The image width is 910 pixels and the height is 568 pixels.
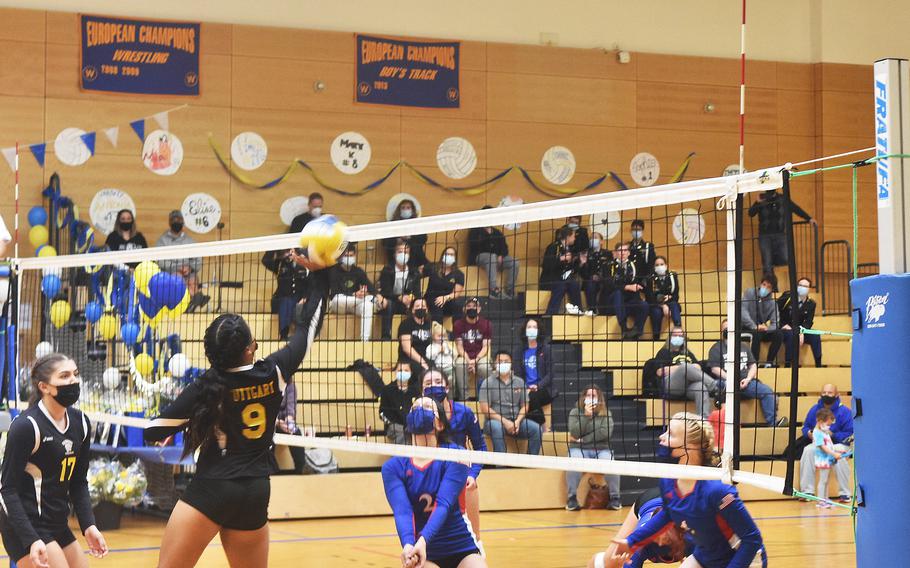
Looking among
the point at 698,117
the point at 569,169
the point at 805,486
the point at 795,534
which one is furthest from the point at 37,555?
the point at 698,117

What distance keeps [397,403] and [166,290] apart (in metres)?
2.35

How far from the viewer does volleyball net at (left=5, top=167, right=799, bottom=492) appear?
10.3 meters

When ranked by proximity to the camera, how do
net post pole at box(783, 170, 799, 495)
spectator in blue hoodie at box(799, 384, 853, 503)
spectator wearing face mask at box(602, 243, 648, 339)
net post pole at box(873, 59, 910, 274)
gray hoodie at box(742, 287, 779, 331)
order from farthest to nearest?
gray hoodie at box(742, 287, 779, 331)
spectator wearing face mask at box(602, 243, 648, 339)
spectator in blue hoodie at box(799, 384, 853, 503)
net post pole at box(783, 170, 799, 495)
net post pole at box(873, 59, 910, 274)

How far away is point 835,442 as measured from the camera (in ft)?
42.4

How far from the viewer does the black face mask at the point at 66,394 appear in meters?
5.44

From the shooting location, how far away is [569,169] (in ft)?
57.4

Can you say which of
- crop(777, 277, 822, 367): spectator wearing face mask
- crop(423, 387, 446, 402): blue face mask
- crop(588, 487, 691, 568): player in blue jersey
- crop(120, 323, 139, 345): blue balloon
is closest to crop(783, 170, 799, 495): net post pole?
crop(588, 487, 691, 568): player in blue jersey

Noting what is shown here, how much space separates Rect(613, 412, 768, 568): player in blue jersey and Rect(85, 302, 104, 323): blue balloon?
711 cm

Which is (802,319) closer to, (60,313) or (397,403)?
(397,403)

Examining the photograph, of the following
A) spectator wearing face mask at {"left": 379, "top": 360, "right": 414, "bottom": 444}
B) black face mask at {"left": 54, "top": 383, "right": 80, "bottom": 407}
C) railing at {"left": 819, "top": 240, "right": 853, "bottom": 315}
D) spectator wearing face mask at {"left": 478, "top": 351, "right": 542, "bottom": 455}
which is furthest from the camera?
railing at {"left": 819, "top": 240, "right": 853, "bottom": 315}


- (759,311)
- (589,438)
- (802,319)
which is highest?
(759,311)

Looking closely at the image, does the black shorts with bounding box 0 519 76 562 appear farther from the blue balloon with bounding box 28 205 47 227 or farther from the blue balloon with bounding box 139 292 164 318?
the blue balloon with bounding box 28 205 47 227

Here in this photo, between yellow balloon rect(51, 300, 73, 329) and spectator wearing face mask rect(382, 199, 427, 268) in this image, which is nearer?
yellow balloon rect(51, 300, 73, 329)

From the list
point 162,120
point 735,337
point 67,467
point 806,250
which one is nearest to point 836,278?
point 806,250
